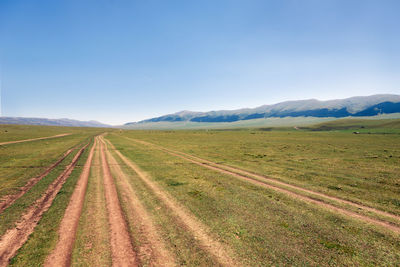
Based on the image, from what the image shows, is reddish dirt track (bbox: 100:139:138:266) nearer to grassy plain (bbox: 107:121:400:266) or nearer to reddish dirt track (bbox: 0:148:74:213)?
grassy plain (bbox: 107:121:400:266)

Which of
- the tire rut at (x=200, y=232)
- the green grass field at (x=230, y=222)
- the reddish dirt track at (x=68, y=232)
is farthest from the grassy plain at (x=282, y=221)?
the reddish dirt track at (x=68, y=232)

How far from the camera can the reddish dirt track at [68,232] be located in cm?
549

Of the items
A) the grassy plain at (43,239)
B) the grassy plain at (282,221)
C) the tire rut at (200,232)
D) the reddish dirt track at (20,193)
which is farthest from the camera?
the reddish dirt track at (20,193)

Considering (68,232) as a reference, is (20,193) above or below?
above

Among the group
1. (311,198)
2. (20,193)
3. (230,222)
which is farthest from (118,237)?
(311,198)

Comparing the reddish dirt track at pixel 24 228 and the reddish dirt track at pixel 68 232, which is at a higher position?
the reddish dirt track at pixel 24 228

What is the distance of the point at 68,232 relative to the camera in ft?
23.2

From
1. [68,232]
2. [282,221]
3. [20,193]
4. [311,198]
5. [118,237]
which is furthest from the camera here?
[20,193]

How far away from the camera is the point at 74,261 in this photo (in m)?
5.43

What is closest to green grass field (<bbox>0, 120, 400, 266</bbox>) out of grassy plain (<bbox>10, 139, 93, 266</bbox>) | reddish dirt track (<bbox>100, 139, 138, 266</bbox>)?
grassy plain (<bbox>10, 139, 93, 266</bbox>)

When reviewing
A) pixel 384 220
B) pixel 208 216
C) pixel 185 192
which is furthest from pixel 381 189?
pixel 185 192

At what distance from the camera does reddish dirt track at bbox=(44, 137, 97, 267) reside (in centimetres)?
549

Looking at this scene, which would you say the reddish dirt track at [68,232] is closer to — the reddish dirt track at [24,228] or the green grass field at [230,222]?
the green grass field at [230,222]

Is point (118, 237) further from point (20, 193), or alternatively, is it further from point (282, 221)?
point (20, 193)
